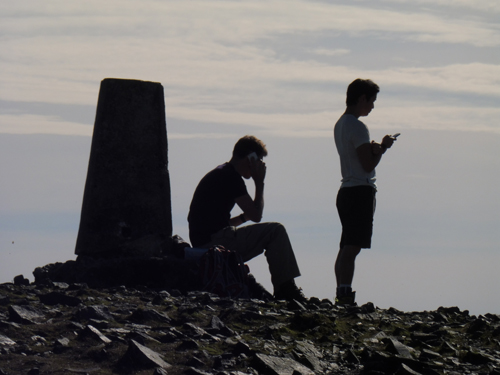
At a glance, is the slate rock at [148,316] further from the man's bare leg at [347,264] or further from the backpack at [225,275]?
the man's bare leg at [347,264]

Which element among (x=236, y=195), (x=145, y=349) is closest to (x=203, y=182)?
(x=236, y=195)

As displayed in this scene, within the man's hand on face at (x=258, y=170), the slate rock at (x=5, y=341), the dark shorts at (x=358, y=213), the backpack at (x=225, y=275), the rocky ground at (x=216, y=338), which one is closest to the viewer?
the rocky ground at (x=216, y=338)

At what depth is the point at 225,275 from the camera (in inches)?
302

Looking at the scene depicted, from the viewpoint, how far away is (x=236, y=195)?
8.05 meters

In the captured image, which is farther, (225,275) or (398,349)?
(225,275)

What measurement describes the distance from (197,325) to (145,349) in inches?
40.9

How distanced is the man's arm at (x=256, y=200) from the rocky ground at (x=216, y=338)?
127cm

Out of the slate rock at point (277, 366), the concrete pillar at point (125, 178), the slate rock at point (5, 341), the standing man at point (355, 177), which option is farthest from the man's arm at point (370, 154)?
the slate rock at point (5, 341)

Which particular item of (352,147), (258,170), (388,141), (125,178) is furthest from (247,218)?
(388,141)

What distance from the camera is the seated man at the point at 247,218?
798 cm

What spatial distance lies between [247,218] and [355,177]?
1.50 m

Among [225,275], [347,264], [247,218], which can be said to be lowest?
[225,275]

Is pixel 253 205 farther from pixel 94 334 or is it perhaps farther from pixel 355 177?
pixel 94 334

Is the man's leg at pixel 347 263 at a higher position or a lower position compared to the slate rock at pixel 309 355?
higher
